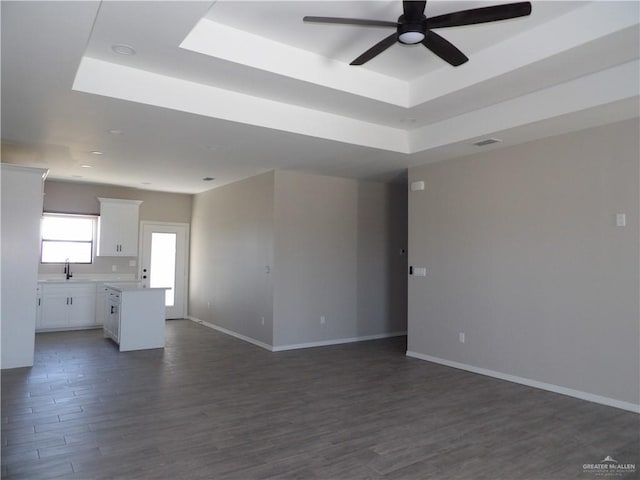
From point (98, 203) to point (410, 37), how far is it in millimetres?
7458

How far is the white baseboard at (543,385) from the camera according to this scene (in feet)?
13.2

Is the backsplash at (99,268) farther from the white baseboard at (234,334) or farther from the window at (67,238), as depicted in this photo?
the white baseboard at (234,334)

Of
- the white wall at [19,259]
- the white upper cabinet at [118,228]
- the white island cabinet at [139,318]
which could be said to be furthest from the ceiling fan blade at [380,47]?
the white upper cabinet at [118,228]

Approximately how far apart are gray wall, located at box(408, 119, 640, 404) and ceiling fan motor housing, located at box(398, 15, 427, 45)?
8.29ft

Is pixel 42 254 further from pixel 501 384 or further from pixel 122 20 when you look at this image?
pixel 501 384

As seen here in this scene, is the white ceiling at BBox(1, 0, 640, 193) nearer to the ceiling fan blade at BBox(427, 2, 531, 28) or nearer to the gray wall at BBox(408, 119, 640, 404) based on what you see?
the gray wall at BBox(408, 119, 640, 404)

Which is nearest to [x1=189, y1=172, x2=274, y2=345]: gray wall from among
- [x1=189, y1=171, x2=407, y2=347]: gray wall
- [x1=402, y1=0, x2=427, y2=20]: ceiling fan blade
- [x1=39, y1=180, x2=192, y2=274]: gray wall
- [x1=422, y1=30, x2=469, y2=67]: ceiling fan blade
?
[x1=189, y1=171, x2=407, y2=347]: gray wall

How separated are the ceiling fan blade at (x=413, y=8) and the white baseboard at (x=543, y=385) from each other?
12.3ft

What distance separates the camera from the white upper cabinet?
8414mm

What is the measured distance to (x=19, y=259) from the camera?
523 centimetres

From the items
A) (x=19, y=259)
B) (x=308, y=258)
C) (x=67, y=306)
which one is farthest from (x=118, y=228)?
(x=308, y=258)

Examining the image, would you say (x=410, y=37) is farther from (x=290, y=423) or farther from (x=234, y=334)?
(x=234, y=334)

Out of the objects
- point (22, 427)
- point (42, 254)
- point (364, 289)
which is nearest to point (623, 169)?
→ point (364, 289)

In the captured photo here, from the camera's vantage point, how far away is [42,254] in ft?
26.5
